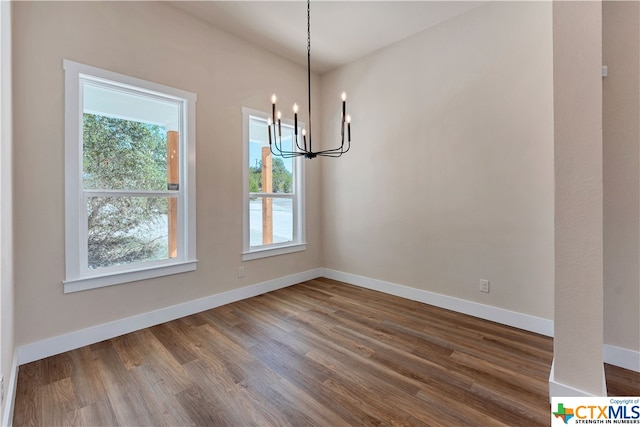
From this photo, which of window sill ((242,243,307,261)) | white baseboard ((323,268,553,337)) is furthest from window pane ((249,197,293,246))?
white baseboard ((323,268,553,337))

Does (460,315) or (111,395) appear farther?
(460,315)

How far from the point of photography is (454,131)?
2986mm

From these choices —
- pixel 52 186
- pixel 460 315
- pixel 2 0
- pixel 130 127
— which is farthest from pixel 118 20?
pixel 460 315

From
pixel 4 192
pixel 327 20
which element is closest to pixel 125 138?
pixel 4 192

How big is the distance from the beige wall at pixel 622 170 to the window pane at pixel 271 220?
333cm

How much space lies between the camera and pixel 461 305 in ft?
9.82

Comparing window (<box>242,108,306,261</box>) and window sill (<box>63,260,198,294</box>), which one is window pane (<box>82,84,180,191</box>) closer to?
window sill (<box>63,260,198,294</box>)

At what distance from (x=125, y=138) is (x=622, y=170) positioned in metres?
4.14

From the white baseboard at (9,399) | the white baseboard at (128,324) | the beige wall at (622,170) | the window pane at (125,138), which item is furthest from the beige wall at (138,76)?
the beige wall at (622,170)

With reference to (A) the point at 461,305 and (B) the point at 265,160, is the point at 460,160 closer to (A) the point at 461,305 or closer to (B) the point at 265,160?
(A) the point at 461,305

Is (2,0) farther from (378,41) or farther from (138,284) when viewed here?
(378,41)

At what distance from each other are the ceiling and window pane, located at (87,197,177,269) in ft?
6.68

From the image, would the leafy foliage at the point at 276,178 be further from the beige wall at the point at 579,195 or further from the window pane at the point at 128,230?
the beige wall at the point at 579,195

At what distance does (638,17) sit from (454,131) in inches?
55.1
